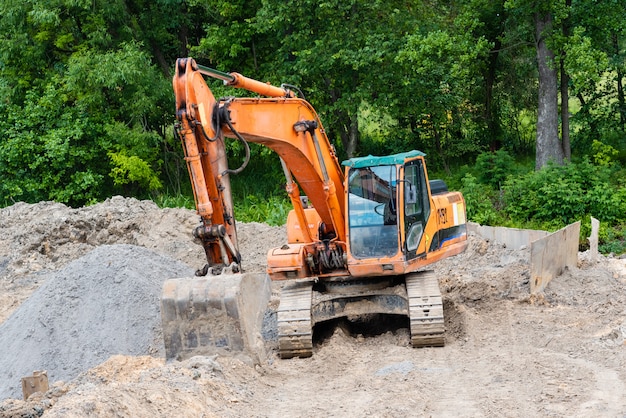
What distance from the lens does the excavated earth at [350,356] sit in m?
7.67

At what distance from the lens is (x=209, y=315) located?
28.3 ft

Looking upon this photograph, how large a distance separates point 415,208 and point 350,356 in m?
1.84

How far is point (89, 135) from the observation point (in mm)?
24531

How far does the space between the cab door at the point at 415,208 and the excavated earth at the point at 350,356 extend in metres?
1.11

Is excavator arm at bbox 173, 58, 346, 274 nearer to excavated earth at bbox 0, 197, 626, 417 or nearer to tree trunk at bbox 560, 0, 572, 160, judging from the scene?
excavated earth at bbox 0, 197, 626, 417

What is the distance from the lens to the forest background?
20.3 m

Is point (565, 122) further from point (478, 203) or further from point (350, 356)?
point (350, 356)

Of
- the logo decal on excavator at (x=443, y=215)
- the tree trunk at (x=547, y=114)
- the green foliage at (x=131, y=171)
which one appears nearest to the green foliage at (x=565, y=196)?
the tree trunk at (x=547, y=114)

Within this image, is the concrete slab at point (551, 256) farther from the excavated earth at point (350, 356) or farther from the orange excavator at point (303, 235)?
the orange excavator at point (303, 235)

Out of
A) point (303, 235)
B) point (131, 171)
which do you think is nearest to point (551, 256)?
point (303, 235)

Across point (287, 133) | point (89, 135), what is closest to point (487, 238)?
point (287, 133)

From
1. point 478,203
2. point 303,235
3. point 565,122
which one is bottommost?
point 478,203

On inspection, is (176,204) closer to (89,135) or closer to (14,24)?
(89,135)

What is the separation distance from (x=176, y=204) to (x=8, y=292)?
27.6 ft
